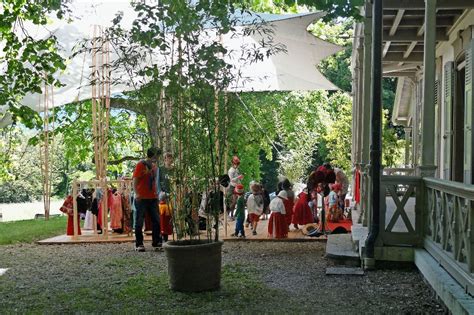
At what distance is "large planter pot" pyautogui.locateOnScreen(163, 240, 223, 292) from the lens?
7.05 metres

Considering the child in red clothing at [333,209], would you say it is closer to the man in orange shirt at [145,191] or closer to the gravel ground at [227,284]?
the gravel ground at [227,284]

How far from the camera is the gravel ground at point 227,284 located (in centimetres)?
640

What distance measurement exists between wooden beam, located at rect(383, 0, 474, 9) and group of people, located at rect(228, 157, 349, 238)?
11.7 feet

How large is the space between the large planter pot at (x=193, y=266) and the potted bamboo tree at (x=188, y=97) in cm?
1

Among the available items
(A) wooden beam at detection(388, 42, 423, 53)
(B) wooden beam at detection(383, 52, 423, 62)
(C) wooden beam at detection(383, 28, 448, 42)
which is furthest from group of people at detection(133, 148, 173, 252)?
(B) wooden beam at detection(383, 52, 423, 62)

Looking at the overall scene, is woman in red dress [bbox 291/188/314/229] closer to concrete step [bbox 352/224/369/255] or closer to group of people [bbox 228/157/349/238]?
group of people [bbox 228/157/349/238]

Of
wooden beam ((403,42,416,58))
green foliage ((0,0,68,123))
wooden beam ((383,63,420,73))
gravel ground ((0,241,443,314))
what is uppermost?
wooden beam ((403,42,416,58))

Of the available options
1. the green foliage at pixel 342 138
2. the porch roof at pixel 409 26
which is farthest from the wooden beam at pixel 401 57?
the green foliage at pixel 342 138

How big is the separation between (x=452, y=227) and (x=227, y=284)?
2.98 meters

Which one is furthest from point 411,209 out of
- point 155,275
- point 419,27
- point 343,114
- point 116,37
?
point 343,114

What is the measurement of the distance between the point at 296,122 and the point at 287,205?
16897 millimetres

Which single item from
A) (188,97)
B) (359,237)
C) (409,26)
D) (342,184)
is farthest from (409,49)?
(188,97)

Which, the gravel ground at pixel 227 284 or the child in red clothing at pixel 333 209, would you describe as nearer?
the gravel ground at pixel 227 284

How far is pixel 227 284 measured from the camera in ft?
Answer: 24.9
